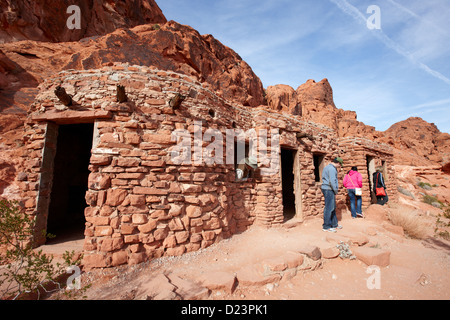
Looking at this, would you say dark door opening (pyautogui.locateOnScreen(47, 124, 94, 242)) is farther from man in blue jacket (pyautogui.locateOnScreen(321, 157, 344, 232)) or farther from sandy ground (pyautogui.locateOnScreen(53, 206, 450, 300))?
man in blue jacket (pyautogui.locateOnScreen(321, 157, 344, 232))

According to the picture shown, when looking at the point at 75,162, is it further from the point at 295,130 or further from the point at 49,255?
the point at 295,130

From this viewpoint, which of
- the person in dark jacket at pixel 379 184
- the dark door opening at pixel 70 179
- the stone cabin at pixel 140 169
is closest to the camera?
the stone cabin at pixel 140 169

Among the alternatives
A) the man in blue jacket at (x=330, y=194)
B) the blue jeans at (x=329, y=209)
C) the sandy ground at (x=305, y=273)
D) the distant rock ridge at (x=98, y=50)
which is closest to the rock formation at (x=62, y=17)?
the distant rock ridge at (x=98, y=50)

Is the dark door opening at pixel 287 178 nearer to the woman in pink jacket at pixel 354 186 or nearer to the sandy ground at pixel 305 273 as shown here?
the woman in pink jacket at pixel 354 186

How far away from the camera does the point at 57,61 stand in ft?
21.0

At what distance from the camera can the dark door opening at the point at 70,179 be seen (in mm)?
5359

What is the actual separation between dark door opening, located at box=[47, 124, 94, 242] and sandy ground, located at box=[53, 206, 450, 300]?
299 cm

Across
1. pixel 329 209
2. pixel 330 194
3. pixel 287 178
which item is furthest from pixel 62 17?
pixel 329 209

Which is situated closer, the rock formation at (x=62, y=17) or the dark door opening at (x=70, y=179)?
the dark door opening at (x=70, y=179)

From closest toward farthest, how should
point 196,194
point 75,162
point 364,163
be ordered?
point 196,194
point 75,162
point 364,163

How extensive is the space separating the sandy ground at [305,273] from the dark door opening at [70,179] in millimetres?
2990

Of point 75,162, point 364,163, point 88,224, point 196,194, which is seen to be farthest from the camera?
point 364,163
